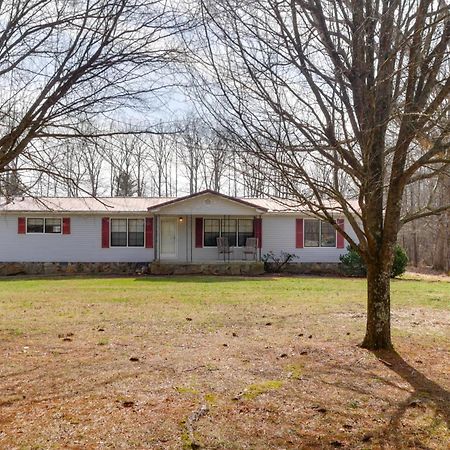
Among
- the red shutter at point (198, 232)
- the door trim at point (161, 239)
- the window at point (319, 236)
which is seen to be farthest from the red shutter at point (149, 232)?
the window at point (319, 236)

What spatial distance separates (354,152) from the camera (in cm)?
520

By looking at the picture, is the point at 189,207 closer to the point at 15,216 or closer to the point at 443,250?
the point at 15,216

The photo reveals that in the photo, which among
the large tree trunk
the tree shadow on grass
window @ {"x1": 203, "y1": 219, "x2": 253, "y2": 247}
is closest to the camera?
the tree shadow on grass

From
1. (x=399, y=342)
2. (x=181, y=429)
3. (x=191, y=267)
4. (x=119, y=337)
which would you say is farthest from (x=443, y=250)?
A: (x=181, y=429)

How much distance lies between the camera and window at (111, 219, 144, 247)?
63.9 ft

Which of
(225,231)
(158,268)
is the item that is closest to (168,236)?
(158,268)

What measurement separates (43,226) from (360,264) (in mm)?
13507

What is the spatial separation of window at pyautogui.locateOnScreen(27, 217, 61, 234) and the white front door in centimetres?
450

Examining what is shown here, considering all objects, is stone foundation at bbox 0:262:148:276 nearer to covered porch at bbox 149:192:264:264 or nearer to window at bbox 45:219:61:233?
covered porch at bbox 149:192:264:264

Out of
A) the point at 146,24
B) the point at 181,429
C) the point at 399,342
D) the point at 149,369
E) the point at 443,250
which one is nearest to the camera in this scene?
the point at 181,429

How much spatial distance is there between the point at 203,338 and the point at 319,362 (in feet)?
6.04

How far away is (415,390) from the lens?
4223 millimetres

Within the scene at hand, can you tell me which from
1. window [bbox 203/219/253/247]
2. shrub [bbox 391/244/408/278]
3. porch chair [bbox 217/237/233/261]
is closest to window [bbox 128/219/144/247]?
window [bbox 203/219/253/247]

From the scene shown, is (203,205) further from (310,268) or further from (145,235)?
(310,268)
